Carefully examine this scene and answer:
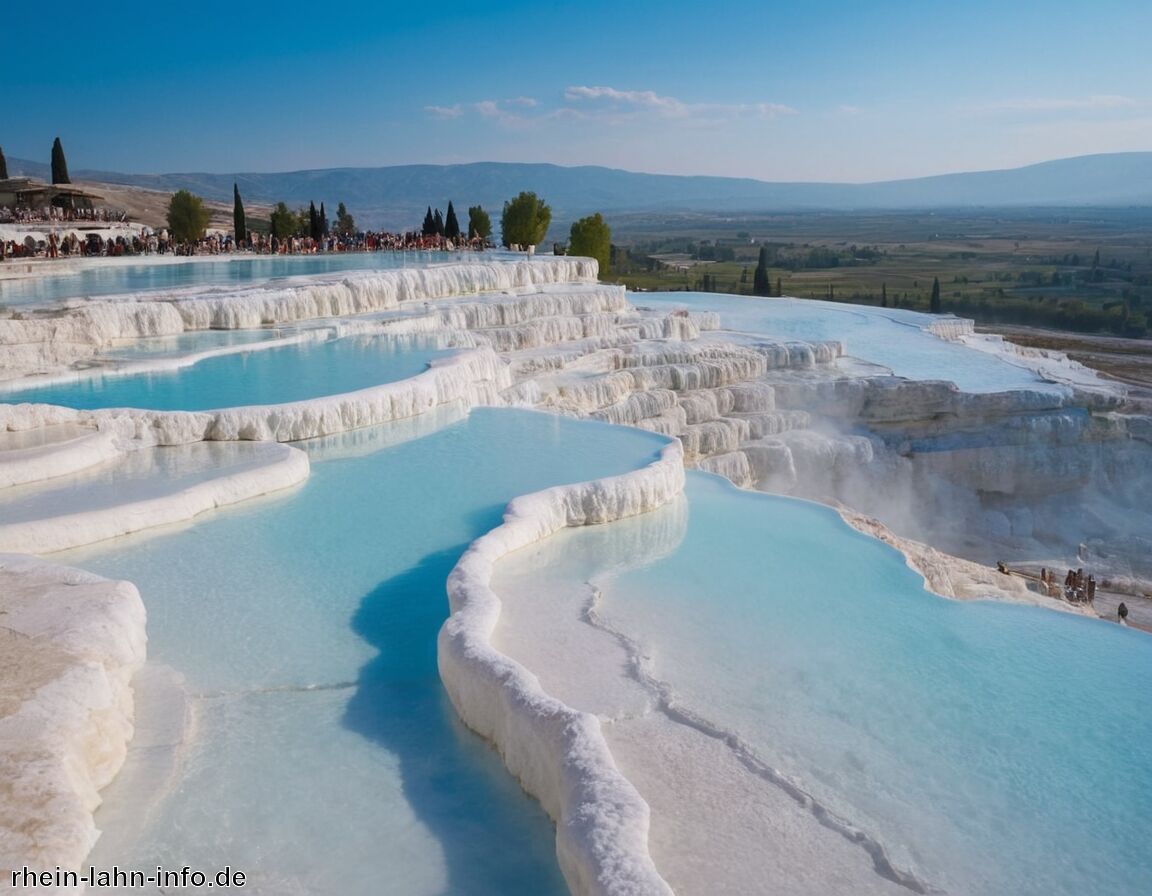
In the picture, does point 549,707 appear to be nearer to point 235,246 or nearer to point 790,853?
point 790,853

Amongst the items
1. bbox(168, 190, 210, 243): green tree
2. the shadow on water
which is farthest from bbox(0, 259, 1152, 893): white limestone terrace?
bbox(168, 190, 210, 243): green tree

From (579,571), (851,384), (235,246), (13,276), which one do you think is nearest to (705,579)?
(579,571)

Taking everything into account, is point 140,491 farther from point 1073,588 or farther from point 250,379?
point 1073,588

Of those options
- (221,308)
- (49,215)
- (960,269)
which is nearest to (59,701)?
(221,308)

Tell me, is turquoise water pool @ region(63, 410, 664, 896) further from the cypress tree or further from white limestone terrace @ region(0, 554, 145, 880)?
the cypress tree

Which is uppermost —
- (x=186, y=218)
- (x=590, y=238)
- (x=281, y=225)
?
(x=186, y=218)

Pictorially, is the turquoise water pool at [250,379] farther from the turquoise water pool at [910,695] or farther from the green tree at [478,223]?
the green tree at [478,223]
